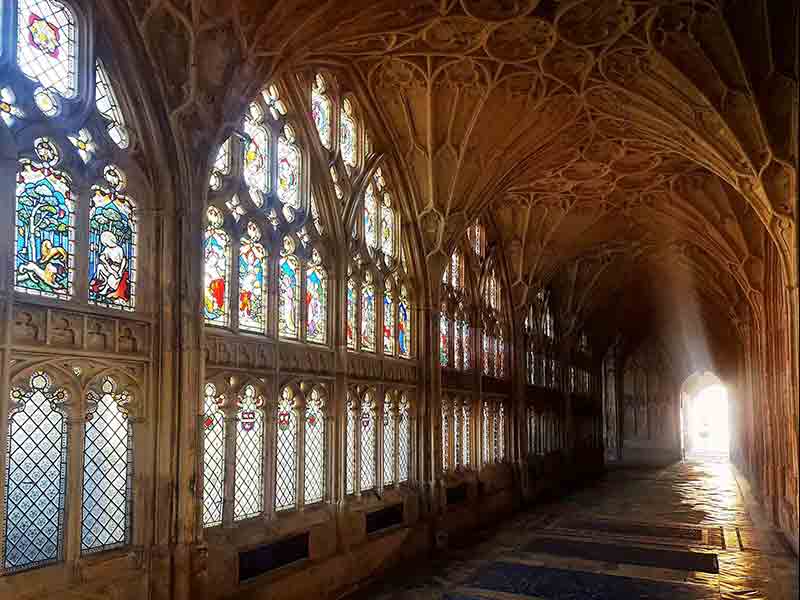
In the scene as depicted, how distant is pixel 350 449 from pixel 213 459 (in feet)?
12.1

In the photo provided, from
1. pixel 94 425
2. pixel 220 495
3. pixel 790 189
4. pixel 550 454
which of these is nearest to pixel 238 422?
pixel 220 495

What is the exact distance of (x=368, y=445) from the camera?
13.9 m

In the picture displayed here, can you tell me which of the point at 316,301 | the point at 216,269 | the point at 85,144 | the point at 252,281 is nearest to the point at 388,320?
the point at 316,301

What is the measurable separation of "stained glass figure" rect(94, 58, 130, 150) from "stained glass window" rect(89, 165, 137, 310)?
0.41m

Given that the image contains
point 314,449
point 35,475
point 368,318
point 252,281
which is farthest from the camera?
point 368,318

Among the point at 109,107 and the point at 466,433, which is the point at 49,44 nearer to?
the point at 109,107

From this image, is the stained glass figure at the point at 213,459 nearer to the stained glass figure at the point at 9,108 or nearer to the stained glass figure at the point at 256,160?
the stained glass figure at the point at 256,160

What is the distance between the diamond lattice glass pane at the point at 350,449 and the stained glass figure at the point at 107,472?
501 cm

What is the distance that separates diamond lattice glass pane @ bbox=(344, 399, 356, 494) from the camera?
13047 mm

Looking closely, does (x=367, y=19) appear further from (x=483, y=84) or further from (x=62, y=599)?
(x=62, y=599)

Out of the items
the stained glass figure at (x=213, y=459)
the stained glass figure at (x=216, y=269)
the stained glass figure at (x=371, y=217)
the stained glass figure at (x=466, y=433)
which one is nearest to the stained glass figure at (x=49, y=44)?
the stained glass figure at (x=216, y=269)

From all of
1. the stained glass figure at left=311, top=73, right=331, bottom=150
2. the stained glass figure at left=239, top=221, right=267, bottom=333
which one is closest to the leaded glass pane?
the stained glass figure at left=311, top=73, right=331, bottom=150

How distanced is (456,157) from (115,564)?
34.1 ft

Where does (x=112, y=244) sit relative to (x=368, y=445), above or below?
above
